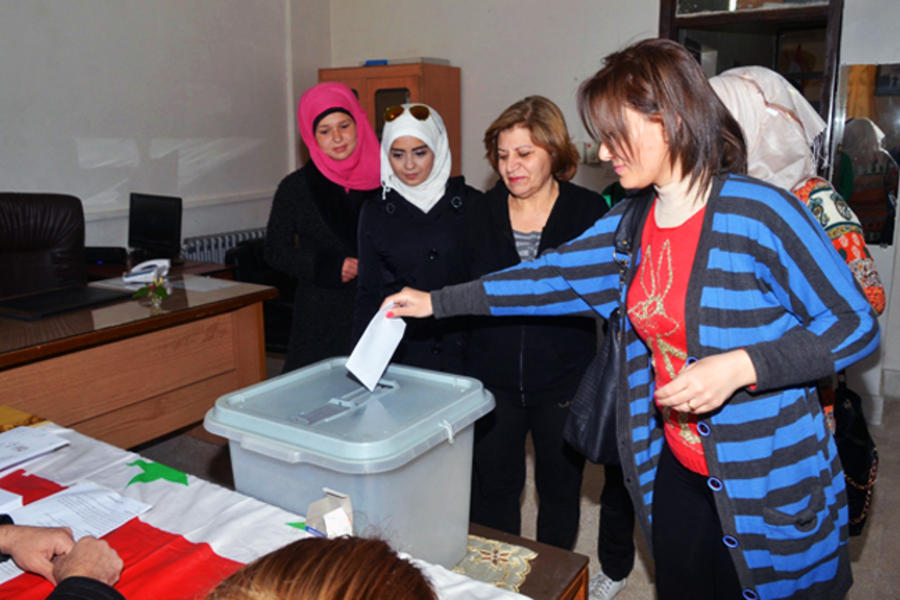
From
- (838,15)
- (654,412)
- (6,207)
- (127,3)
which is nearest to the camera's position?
(654,412)

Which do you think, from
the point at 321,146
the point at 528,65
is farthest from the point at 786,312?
the point at 528,65

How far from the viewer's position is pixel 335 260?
7.72 ft

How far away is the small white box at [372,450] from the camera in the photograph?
1.05m

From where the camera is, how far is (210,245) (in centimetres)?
462

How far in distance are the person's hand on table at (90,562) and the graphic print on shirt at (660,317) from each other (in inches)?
34.3

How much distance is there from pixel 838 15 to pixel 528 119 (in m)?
2.58

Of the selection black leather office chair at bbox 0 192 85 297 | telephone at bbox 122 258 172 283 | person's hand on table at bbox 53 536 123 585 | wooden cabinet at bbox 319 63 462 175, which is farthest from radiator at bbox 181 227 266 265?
person's hand on table at bbox 53 536 123 585

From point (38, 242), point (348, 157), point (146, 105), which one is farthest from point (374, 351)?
point (146, 105)

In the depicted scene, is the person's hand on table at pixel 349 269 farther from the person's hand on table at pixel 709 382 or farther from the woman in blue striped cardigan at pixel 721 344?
the person's hand on table at pixel 709 382

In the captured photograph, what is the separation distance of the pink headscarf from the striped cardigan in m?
1.45

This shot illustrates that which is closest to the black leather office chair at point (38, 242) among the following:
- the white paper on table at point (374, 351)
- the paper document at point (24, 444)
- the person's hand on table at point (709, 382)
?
the paper document at point (24, 444)

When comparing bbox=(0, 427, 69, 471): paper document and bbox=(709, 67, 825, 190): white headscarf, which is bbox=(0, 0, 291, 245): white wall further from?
bbox=(709, 67, 825, 190): white headscarf

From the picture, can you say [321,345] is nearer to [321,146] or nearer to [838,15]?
[321,146]

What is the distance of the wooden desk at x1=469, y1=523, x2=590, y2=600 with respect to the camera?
1088mm
